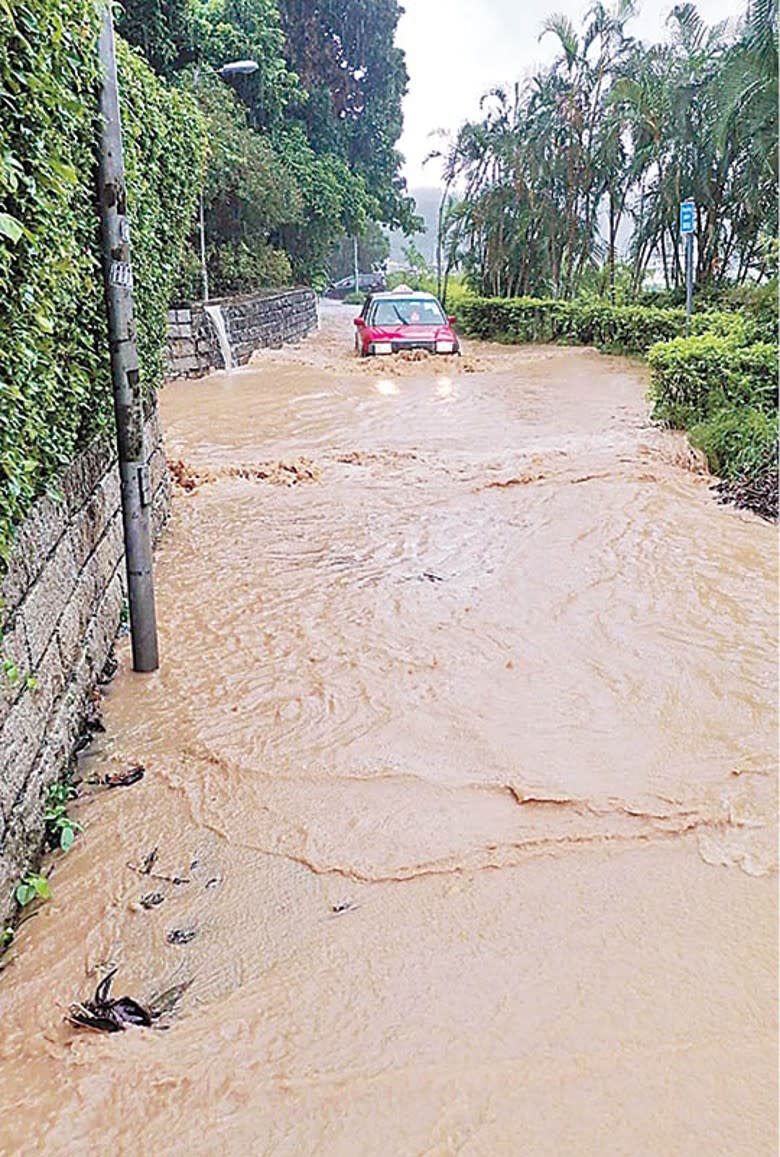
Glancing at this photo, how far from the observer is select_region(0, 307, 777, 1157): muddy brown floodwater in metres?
2.05

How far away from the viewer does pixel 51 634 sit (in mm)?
3229

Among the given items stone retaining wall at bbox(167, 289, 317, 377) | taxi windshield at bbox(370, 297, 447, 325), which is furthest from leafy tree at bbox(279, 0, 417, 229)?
taxi windshield at bbox(370, 297, 447, 325)

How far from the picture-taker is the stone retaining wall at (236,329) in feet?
46.9

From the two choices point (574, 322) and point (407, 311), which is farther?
point (574, 322)

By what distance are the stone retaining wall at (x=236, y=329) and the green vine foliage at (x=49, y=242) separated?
30.3ft

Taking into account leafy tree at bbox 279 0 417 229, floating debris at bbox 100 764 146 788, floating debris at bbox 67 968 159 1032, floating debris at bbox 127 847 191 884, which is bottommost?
floating debris at bbox 127 847 191 884

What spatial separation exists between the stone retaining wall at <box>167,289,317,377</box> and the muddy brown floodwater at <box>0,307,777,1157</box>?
889cm

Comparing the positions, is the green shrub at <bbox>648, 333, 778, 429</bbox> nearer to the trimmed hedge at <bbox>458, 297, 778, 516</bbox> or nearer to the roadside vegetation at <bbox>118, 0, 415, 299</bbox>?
the trimmed hedge at <bbox>458, 297, 778, 516</bbox>

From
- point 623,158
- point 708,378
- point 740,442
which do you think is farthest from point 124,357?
point 623,158

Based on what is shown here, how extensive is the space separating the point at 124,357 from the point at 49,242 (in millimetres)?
1019

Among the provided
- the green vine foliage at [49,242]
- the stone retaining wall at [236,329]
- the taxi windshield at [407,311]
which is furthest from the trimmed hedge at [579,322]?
the green vine foliage at [49,242]

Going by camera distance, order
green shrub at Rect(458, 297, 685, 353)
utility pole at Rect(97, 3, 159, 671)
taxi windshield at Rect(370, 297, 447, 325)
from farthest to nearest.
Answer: green shrub at Rect(458, 297, 685, 353), taxi windshield at Rect(370, 297, 447, 325), utility pole at Rect(97, 3, 159, 671)

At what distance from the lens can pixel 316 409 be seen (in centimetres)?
1209

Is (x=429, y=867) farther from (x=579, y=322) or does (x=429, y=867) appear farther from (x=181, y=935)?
(x=579, y=322)
